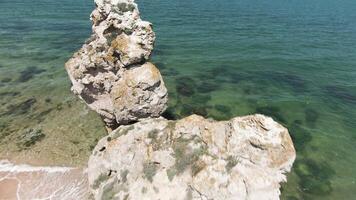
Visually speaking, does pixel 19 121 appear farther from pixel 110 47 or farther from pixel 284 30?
pixel 284 30

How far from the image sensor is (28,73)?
136 feet

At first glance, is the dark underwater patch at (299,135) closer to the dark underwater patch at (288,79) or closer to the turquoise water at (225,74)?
the turquoise water at (225,74)

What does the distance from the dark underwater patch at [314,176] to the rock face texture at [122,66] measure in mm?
11749

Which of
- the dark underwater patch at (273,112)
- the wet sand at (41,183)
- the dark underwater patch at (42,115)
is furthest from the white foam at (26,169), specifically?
the dark underwater patch at (273,112)

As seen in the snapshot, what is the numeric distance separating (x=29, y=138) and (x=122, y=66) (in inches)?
456

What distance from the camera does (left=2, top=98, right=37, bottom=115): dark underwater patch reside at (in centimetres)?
3238

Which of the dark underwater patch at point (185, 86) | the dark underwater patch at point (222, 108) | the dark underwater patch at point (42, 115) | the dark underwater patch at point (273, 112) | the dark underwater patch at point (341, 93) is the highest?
the dark underwater patch at point (341, 93)

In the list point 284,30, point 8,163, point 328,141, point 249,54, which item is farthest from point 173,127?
point 284,30

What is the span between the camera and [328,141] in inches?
1168

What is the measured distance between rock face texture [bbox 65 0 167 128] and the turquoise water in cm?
623

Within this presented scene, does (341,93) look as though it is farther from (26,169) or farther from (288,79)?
(26,169)

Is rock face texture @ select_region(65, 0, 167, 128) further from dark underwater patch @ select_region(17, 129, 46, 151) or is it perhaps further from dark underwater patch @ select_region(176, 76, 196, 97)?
dark underwater patch @ select_region(176, 76, 196, 97)

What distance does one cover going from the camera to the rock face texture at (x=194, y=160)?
598 inches

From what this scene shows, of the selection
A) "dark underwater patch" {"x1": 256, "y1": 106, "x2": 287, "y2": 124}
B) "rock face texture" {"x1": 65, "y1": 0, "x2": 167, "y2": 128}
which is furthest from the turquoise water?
"rock face texture" {"x1": 65, "y1": 0, "x2": 167, "y2": 128}
